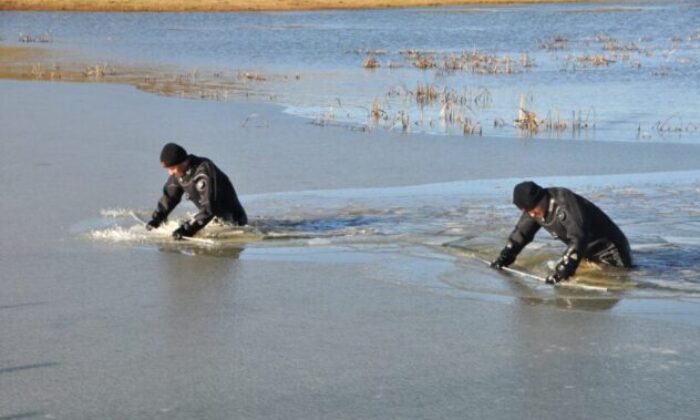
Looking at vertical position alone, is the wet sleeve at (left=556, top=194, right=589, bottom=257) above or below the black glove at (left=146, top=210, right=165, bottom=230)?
above

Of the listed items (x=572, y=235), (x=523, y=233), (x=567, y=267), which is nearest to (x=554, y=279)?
(x=567, y=267)

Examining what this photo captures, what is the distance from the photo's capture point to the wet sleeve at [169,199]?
391 inches

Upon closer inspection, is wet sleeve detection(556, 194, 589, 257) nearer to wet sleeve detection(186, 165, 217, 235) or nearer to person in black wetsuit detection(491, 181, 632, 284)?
person in black wetsuit detection(491, 181, 632, 284)

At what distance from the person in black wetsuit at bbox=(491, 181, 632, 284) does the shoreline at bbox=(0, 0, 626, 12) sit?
55483 millimetres

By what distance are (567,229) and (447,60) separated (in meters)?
20.1

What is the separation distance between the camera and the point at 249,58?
31469 mm

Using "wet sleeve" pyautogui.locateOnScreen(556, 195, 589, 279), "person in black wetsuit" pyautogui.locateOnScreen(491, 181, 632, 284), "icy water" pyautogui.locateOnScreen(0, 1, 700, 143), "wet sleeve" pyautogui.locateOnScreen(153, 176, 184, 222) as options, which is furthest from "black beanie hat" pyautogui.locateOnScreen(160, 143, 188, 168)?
"icy water" pyautogui.locateOnScreen(0, 1, 700, 143)

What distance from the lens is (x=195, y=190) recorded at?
9.80 m

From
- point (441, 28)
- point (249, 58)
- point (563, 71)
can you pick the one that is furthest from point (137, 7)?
point (563, 71)

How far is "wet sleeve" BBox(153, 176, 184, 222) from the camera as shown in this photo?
9938 mm

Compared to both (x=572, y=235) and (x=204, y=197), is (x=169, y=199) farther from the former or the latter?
(x=572, y=235)

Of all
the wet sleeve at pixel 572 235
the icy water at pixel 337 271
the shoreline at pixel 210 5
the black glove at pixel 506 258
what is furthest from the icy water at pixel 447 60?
the wet sleeve at pixel 572 235

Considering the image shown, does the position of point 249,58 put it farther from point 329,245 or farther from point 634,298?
point 634,298

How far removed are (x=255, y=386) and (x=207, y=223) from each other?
12.5 feet
